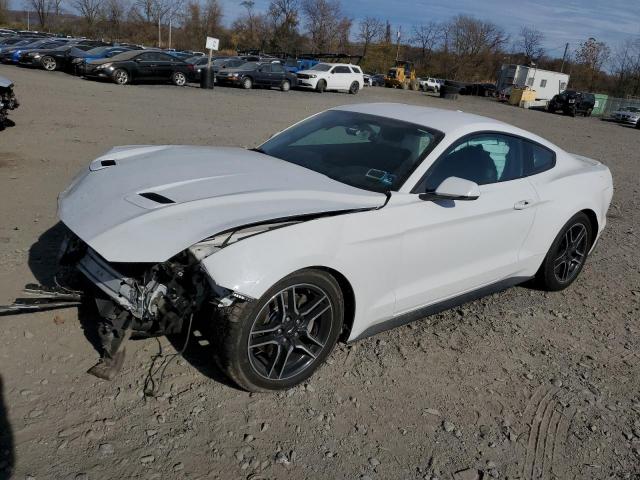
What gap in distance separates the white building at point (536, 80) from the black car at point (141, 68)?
97.9 ft

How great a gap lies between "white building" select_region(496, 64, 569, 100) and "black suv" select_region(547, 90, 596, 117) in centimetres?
456

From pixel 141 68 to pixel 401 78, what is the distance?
103 ft

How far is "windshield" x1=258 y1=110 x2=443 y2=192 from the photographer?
12.1 feet

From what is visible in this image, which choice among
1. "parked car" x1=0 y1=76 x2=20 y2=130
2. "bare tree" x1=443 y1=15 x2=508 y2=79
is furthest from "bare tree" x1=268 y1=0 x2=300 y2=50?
"parked car" x1=0 y1=76 x2=20 y2=130

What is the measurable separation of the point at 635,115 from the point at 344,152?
38.7 m

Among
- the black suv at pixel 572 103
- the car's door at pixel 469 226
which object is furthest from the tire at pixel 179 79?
the black suv at pixel 572 103

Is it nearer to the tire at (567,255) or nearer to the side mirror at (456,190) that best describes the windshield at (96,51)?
the tire at (567,255)

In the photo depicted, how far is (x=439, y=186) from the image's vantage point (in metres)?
3.52

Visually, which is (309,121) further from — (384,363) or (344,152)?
(384,363)

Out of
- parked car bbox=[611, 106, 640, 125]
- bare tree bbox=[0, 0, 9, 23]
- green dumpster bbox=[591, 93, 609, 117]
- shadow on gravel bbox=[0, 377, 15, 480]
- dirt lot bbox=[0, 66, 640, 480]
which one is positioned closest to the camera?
shadow on gravel bbox=[0, 377, 15, 480]

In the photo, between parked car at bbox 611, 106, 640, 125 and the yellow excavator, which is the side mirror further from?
the yellow excavator

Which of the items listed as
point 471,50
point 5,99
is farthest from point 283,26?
point 5,99

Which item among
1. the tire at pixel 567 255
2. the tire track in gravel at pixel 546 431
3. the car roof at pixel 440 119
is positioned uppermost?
the car roof at pixel 440 119

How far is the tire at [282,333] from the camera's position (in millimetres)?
2830
